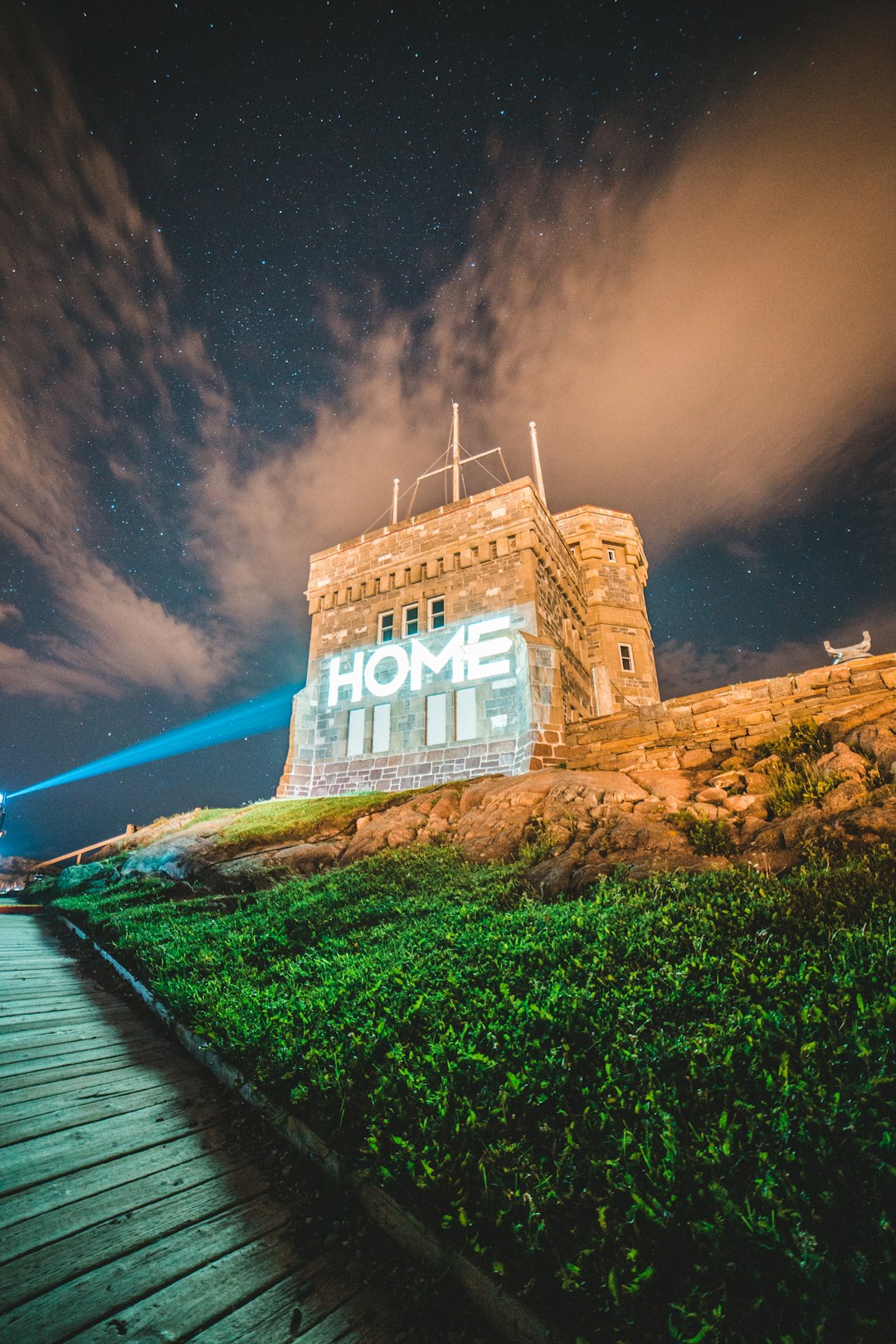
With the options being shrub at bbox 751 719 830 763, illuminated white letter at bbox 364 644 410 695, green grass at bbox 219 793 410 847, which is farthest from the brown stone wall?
shrub at bbox 751 719 830 763

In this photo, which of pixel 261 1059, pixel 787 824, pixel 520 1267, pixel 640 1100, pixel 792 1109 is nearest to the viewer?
pixel 520 1267

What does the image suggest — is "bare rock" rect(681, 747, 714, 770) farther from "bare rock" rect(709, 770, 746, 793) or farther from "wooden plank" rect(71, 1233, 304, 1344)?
"wooden plank" rect(71, 1233, 304, 1344)

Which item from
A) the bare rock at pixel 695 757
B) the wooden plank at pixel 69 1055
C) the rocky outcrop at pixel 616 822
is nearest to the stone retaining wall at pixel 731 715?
the bare rock at pixel 695 757

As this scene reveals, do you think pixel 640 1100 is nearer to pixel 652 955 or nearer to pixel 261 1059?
pixel 652 955

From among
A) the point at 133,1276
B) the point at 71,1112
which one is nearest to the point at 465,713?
the point at 71,1112

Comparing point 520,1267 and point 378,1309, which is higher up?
point 520,1267

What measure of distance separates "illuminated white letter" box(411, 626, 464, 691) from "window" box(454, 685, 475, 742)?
1.74 ft

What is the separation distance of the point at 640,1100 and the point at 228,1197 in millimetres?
2310

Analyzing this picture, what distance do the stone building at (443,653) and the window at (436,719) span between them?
41mm

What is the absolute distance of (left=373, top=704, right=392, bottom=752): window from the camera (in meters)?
19.0

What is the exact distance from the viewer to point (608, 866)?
22.0 ft

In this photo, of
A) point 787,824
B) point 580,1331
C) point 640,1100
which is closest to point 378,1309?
point 580,1331

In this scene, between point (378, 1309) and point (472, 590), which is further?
point (472, 590)

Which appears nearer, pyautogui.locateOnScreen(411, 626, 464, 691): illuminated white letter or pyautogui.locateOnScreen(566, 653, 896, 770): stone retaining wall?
pyautogui.locateOnScreen(566, 653, 896, 770): stone retaining wall
